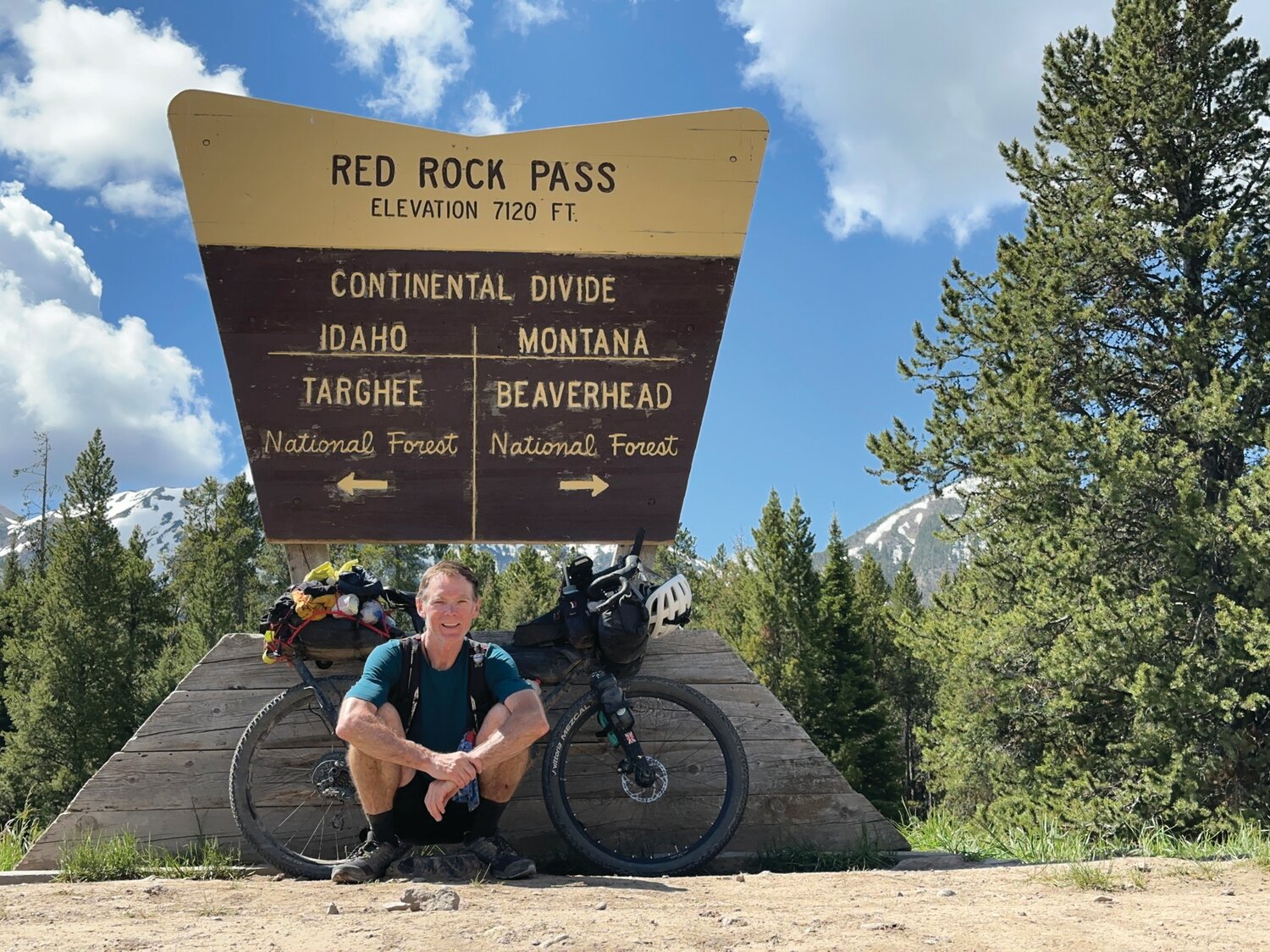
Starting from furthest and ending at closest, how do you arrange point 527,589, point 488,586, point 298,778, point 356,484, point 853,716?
point 488,586 < point 527,589 < point 853,716 < point 356,484 < point 298,778

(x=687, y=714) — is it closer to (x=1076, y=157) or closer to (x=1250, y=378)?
(x=1250, y=378)

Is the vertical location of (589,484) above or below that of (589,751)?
above

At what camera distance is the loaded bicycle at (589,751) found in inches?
194

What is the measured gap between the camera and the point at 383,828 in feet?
14.0

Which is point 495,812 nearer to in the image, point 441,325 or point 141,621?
point 441,325

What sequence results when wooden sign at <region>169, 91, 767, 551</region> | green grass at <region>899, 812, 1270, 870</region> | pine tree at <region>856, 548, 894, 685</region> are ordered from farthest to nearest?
pine tree at <region>856, 548, 894, 685</region> < wooden sign at <region>169, 91, 767, 551</region> < green grass at <region>899, 812, 1270, 870</region>

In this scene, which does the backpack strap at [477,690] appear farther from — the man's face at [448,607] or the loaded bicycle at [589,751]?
the loaded bicycle at [589,751]

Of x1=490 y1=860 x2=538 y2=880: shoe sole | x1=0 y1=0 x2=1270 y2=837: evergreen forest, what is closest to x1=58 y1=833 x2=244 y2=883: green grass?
x1=490 y1=860 x2=538 y2=880: shoe sole

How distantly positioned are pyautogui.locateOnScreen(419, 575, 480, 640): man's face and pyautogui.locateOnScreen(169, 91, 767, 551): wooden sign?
1913 millimetres

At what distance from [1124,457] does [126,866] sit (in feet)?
50.2

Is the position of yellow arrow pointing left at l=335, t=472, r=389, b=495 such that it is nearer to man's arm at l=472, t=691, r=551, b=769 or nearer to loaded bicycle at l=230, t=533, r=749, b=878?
loaded bicycle at l=230, t=533, r=749, b=878

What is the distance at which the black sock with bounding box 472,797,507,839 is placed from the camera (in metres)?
4.32

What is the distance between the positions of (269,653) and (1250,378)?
1639 cm

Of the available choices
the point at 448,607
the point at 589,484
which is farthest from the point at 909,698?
the point at 448,607
